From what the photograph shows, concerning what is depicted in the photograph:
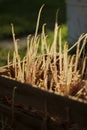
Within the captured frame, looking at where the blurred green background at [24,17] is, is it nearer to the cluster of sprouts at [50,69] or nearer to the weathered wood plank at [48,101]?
the cluster of sprouts at [50,69]

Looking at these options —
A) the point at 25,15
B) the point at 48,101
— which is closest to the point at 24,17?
the point at 25,15

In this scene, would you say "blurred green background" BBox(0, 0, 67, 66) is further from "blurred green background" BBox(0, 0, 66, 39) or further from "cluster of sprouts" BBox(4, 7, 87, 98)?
"cluster of sprouts" BBox(4, 7, 87, 98)

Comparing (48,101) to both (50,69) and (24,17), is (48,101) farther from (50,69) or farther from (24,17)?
(24,17)

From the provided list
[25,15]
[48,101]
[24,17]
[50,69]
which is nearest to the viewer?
[48,101]

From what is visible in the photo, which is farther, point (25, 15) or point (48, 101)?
point (25, 15)

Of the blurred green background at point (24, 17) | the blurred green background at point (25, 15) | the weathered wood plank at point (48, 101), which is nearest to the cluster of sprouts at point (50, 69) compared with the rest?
the weathered wood plank at point (48, 101)

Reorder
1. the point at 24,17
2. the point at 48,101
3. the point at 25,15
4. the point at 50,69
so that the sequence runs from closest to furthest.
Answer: the point at 48,101 < the point at 50,69 < the point at 24,17 < the point at 25,15

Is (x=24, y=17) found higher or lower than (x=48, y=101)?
lower

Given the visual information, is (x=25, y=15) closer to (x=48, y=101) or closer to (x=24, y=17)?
(x=24, y=17)
